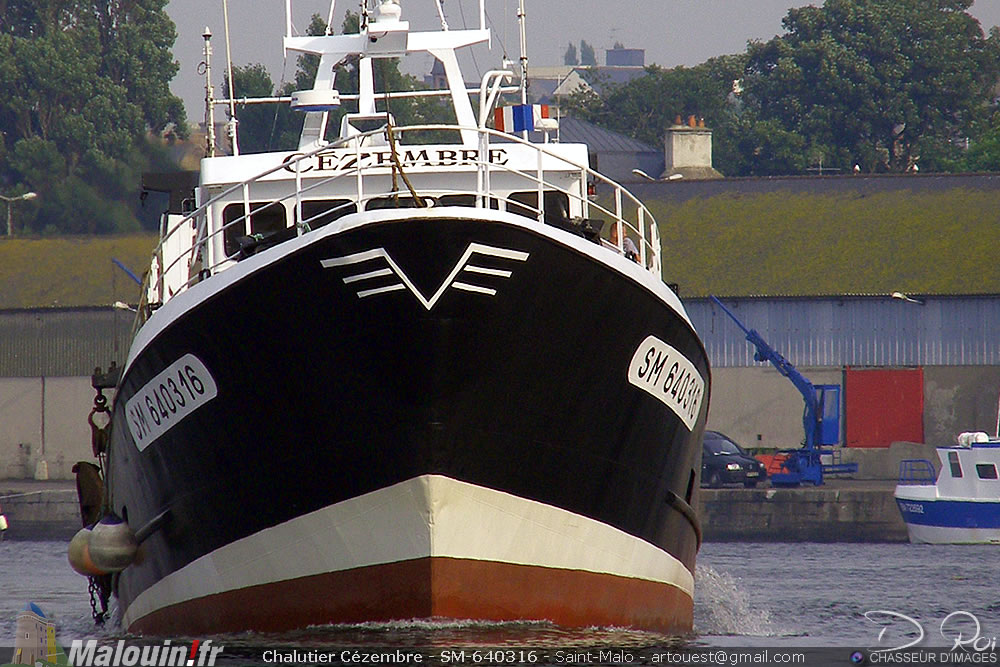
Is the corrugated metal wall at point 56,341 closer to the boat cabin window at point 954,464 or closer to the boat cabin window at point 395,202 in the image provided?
the boat cabin window at point 954,464

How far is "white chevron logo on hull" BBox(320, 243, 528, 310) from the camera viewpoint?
10.7m

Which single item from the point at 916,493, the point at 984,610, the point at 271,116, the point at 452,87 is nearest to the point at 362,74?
the point at 452,87

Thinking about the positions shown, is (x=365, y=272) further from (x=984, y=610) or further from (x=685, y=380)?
(x=984, y=610)

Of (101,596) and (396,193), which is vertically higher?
(396,193)

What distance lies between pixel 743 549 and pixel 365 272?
23756 mm

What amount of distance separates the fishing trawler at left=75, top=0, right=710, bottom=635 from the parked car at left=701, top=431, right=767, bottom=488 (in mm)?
27024

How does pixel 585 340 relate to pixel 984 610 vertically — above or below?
above

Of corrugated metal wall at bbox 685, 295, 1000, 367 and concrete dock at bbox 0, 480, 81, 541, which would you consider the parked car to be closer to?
corrugated metal wall at bbox 685, 295, 1000, 367

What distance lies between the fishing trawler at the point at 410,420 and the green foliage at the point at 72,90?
149 ft

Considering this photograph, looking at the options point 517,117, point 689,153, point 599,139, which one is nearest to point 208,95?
point 517,117

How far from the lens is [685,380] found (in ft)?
42.4

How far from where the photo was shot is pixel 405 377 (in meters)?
11.0

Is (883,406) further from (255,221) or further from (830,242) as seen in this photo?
(255,221)
